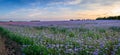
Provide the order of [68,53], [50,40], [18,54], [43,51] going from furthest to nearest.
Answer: [50,40]
[18,54]
[43,51]
[68,53]

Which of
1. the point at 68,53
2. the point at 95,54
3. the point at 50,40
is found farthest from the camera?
the point at 50,40

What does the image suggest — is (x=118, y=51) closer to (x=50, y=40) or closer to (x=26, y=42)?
(x=50, y=40)

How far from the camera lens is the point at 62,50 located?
24.1 feet

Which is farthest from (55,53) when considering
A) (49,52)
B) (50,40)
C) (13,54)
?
(50,40)

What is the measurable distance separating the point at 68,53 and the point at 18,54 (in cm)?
194

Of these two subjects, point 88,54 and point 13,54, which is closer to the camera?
point 88,54

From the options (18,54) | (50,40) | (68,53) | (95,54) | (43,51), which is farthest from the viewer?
(50,40)

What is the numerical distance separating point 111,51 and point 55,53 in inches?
59.9

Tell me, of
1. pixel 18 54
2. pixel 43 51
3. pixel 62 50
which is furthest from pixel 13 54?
pixel 62 50

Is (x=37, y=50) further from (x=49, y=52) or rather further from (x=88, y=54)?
(x=88, y=54)

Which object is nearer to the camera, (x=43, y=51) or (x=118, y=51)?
(x=118, y=51)

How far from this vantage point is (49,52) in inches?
287

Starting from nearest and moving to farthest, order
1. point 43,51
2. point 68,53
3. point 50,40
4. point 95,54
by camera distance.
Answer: point 95,54, point 68,53, point 43,51, point 50,40

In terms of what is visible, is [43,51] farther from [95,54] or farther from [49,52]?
[95,54]
